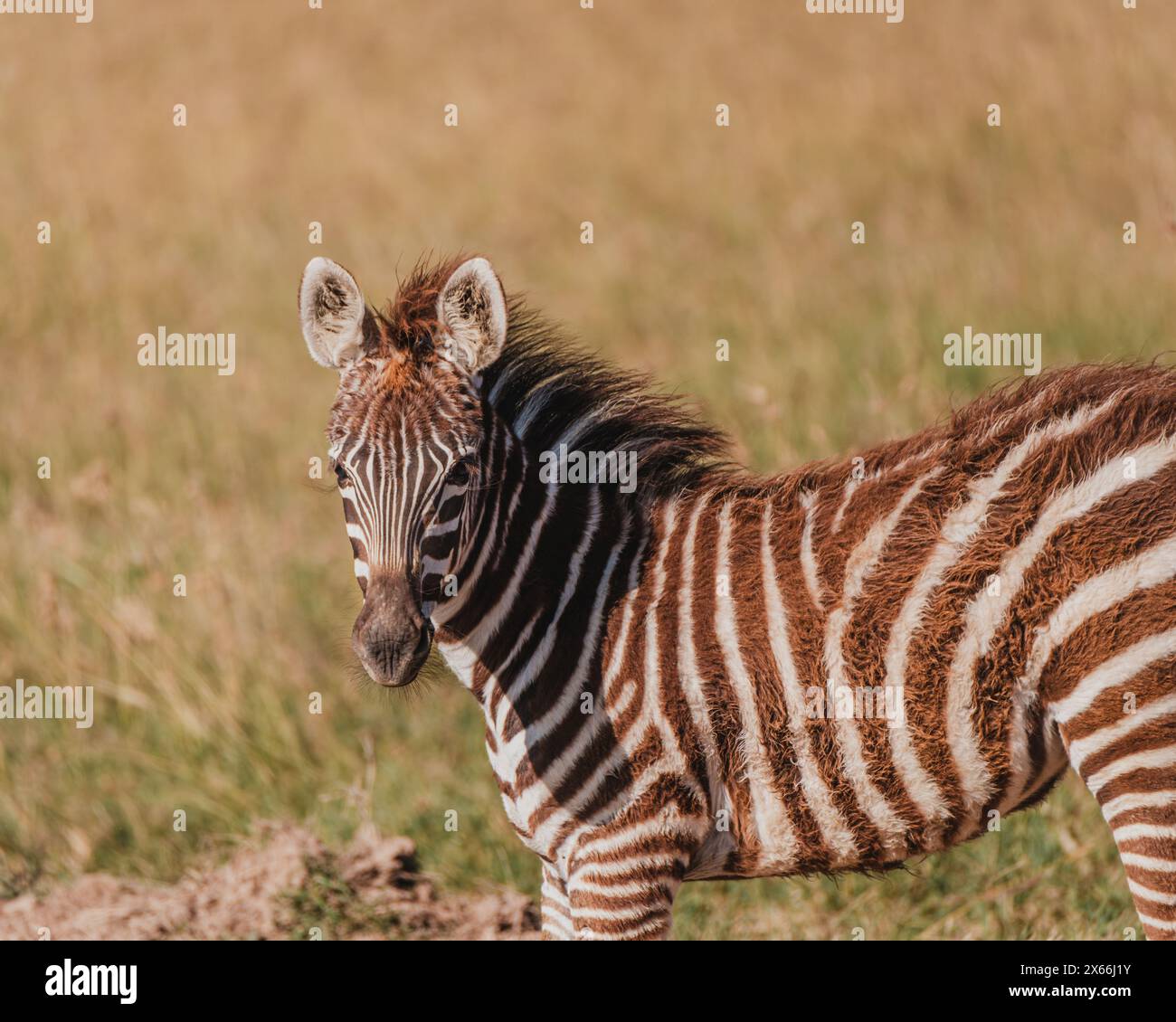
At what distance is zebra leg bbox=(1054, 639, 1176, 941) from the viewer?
4633 mm

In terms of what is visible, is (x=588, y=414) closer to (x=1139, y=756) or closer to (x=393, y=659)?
(x=393, y=659)

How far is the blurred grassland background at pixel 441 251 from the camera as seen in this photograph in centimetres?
892

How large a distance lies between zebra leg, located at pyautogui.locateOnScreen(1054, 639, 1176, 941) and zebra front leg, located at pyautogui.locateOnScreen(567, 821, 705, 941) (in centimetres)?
142

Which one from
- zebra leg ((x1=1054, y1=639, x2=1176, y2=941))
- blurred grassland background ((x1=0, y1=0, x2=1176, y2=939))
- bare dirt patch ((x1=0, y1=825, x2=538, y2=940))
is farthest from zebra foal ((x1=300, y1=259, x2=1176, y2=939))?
bare dirt patch ((x1=0, y1=825, x2=538, y2=940))

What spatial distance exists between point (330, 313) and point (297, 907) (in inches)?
129

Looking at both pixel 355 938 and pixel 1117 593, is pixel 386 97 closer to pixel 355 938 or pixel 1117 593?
pixel 355 938

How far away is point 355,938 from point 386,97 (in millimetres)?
14068

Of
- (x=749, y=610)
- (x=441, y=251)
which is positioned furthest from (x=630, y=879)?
(x=441, y=251)

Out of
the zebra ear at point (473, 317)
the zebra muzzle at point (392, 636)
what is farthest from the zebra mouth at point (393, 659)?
the zebra ear at point (473, 317)

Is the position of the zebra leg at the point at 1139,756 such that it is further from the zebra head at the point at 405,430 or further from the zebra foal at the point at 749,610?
the zebra head at the point at 405,430

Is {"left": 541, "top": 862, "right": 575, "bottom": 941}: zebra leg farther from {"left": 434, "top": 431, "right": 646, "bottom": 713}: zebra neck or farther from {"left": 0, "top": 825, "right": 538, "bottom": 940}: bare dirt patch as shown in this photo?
{"left": 0, "top": 825, "right": 538, "bottom": 940}: bare dirt patch

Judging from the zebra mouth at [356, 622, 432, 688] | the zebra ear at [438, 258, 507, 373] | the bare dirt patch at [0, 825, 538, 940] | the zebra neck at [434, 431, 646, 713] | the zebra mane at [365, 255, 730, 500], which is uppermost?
the zebra ear at [438, 258, 507, 373]

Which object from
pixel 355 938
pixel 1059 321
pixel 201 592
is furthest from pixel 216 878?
pixel 1059 321

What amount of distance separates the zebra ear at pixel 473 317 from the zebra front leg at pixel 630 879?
1.77m
